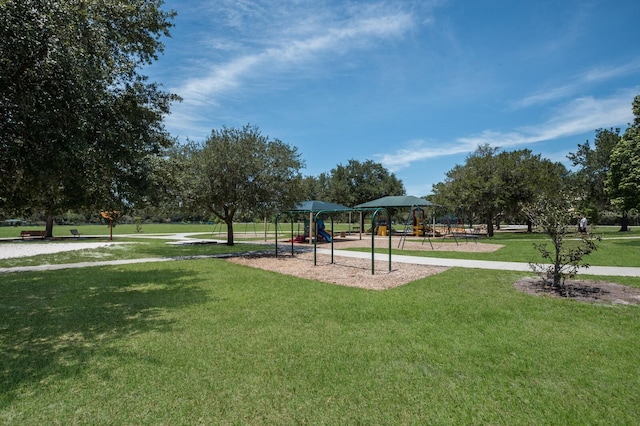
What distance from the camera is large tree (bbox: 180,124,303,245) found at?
54.3 ft

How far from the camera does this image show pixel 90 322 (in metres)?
5.78

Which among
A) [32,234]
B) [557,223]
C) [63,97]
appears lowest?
[32,234]

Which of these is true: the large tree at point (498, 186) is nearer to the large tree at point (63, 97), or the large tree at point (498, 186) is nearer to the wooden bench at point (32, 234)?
the large tree at point (63, 97)

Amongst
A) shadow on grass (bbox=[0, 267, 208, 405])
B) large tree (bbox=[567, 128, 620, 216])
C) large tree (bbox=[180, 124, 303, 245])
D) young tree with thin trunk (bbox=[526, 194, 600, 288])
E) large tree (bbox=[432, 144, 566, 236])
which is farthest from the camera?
large tree (bbox=[567, 128, 620, 216])

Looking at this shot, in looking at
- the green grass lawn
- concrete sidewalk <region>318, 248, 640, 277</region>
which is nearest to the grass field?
the green grass lawn

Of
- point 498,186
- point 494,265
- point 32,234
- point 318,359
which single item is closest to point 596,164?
point 498,186

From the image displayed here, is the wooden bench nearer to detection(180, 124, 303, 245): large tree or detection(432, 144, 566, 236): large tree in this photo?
detection(180, 124, 303, 245): large tree

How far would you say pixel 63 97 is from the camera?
19.4 feet

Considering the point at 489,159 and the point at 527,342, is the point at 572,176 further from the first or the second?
the point at 527,342

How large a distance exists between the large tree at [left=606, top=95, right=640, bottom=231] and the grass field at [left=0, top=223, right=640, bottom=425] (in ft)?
51.2

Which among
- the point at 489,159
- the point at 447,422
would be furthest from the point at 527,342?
the point at 489,159

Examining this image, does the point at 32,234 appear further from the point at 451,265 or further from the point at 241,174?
the point at 451,265

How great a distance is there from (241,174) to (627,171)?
20.1m

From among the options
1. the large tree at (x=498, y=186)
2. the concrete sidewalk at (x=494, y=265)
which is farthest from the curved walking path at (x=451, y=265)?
the large tree at (x=498, y=186)
